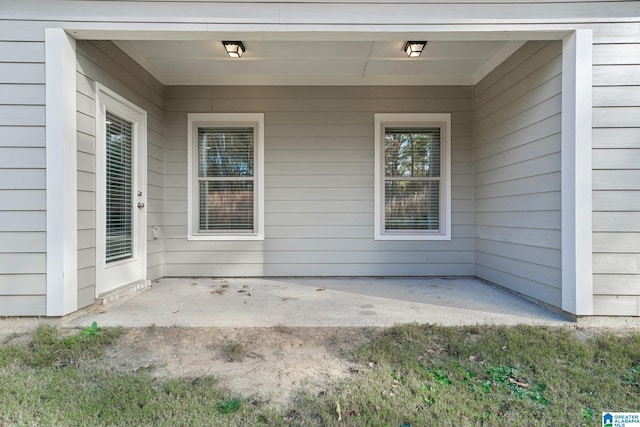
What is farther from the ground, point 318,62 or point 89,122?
point 318,62

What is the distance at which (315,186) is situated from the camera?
175 inches

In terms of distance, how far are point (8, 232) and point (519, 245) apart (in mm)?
4695

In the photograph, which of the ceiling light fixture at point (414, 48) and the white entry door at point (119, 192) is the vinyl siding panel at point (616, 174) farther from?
the white entry door at point (119, 192)

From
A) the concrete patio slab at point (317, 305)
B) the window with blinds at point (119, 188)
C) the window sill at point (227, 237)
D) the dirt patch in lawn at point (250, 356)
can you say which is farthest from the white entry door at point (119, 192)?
the dirt patch in lawn at point (250, 356)

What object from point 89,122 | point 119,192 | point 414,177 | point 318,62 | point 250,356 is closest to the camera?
point 250,356

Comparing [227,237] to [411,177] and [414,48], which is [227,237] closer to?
[411,177]

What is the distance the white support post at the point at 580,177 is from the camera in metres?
2.71

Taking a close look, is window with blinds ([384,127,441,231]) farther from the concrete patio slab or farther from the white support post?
the white support post

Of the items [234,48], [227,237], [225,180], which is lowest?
[227,237]

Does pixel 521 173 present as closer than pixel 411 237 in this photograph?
Yes

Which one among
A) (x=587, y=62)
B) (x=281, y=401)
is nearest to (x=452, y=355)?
(x=281, y=401)

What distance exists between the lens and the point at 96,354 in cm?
221

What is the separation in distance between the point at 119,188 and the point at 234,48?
1950 millimetres

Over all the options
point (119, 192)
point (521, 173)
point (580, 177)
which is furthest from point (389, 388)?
point (119, 192)
